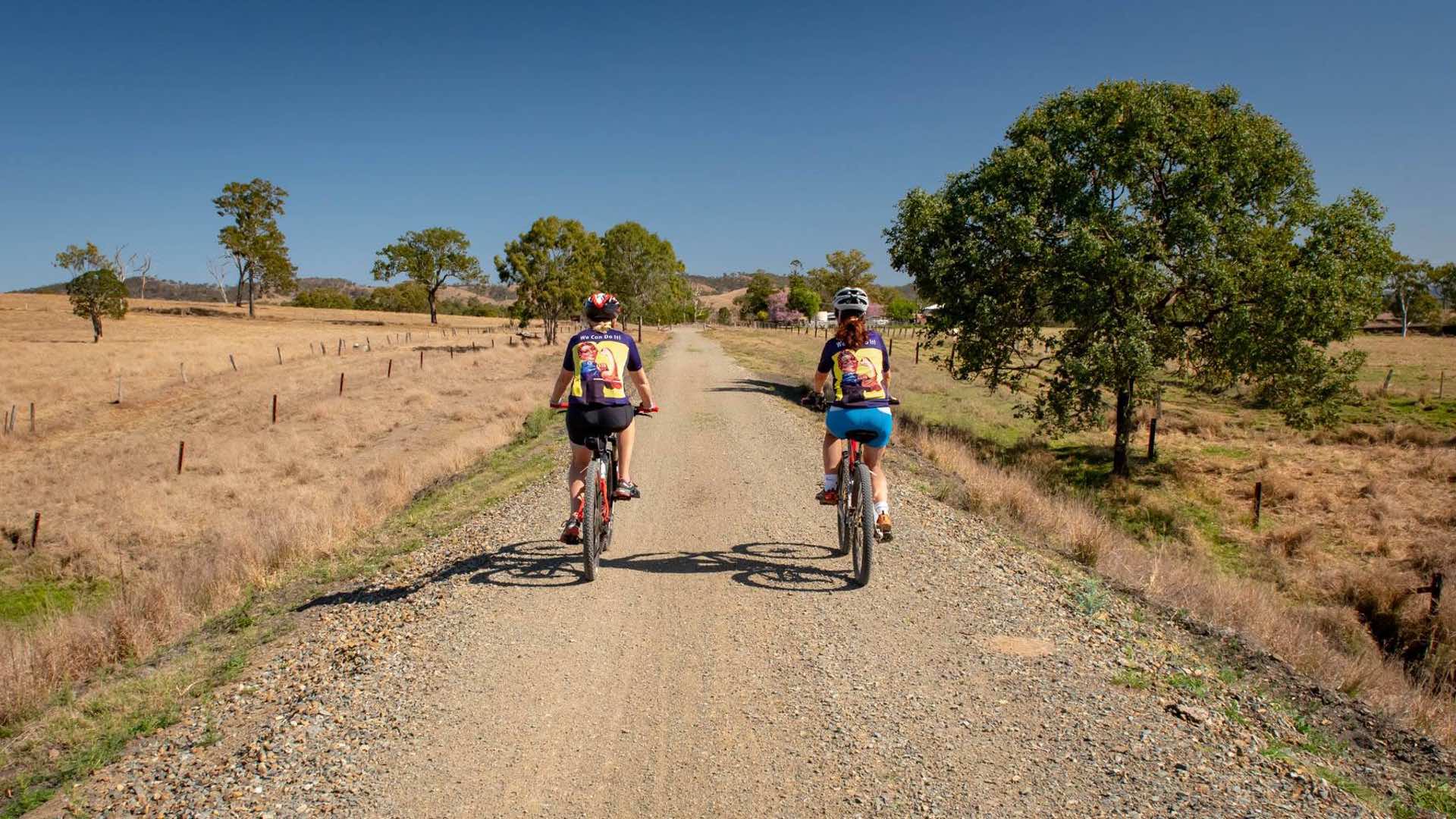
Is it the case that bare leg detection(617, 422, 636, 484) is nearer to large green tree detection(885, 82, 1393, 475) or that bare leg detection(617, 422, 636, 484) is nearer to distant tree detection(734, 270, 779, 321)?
large green tree detection(885, 82, 1393, 475)

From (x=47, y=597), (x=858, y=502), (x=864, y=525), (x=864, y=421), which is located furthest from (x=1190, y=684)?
(x=47, y=597)

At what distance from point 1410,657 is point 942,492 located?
22.9 feet

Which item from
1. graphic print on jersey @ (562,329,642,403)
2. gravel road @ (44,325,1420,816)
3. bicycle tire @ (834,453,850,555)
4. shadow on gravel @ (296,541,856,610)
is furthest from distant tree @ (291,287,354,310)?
bicycle tire @ (834,453,850,555)

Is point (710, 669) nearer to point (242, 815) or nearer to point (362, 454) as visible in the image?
point (242, 815)

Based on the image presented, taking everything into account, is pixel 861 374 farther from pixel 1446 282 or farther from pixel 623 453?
pixel 1446 282

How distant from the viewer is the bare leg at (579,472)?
664 centimetres

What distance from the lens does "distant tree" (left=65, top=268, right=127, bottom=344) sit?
5428 centimetres

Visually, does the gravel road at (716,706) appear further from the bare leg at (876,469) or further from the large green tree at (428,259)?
the large green tree at (428,259)

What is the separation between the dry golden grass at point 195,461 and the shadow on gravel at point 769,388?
22.0 feet

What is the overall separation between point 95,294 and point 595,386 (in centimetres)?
6550

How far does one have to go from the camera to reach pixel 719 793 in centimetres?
398

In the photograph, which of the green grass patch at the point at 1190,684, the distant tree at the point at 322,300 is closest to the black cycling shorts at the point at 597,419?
the green grass patch at the point at 1190,684

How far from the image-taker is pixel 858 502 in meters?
6.83

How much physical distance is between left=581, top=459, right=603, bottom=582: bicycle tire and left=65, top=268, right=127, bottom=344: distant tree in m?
63.3
